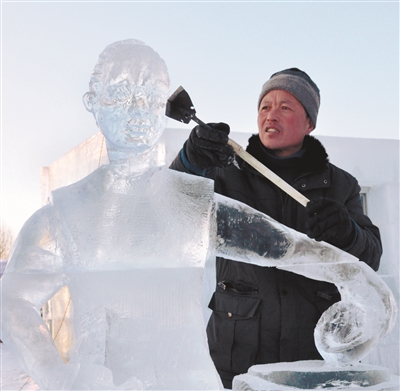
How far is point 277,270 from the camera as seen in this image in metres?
1.86

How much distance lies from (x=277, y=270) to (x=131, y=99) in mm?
976

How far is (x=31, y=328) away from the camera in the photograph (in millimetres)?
980

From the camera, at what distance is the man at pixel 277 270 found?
1.78 metres

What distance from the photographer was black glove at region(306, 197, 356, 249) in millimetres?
1288

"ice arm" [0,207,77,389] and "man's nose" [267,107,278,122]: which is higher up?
"man's nose" [267,107,278,122]

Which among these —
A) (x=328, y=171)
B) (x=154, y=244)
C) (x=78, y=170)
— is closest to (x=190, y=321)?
(x=154, y=244)

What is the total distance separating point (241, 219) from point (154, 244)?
216 millimetres

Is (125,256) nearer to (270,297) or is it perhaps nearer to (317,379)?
(317,379)

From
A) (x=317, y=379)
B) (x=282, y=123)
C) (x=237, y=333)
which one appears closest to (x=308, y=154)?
(x=282, y=123)

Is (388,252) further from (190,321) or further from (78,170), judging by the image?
(190,321)

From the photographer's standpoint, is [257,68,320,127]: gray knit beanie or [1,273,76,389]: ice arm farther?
[257,68,320,127]: gray knit beanie

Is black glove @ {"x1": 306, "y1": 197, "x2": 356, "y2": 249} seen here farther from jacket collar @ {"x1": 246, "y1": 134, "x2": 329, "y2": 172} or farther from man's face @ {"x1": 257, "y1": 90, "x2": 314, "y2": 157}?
man's face @ {"x1": 257, "y1": 90, "x2": 314, "y2": 157}

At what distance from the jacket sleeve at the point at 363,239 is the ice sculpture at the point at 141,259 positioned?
32 centimetres

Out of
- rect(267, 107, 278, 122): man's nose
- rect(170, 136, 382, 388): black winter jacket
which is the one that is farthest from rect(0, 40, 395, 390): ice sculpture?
rect(267, 107, 278, 122): man's nose
